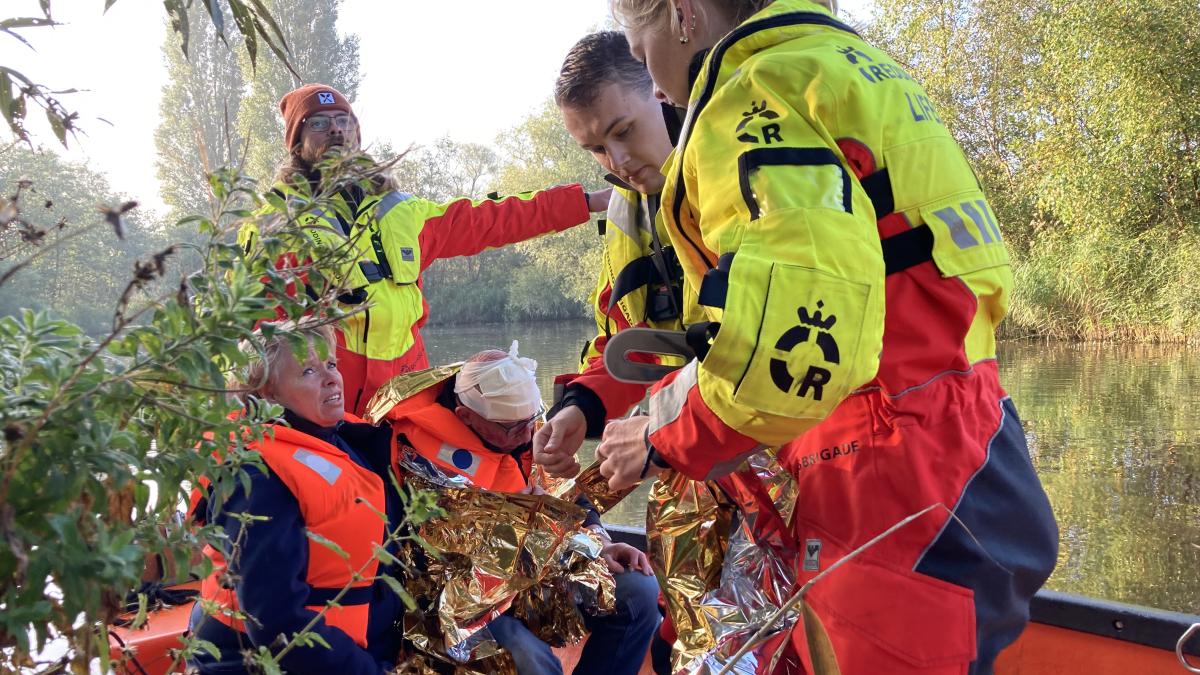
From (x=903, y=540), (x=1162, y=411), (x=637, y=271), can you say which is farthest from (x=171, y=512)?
(x=1162, y=411)

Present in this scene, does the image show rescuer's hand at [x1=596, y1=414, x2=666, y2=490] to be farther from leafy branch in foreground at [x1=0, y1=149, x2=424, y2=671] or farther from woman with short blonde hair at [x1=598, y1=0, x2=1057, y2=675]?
leafy branch in foreground at [x1=0, y1=149, x2=424, y2=671]

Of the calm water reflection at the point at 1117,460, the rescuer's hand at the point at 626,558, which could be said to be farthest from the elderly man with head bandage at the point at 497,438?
the calm water reflection at the point at 1117,460

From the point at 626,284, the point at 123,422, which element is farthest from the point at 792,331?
the point at 626,284

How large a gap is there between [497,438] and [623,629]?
706 millimetres

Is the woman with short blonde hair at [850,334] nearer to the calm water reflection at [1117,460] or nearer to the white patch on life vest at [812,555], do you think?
the white patch on life vest at [812,555]

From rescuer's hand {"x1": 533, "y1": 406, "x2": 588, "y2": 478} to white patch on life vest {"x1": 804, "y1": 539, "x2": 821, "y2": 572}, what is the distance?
709 millimetres

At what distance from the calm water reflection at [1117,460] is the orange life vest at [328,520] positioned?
6.03m

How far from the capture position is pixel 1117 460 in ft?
34.4

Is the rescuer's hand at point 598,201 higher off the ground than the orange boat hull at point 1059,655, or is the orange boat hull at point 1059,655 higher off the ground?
the rescuer's hand at point 598,201

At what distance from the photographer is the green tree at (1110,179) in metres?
15.6

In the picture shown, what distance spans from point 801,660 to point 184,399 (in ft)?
3.63

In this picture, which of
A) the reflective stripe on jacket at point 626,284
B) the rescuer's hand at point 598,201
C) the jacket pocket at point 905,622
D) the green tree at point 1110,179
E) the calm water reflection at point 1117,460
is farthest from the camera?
the green tree at point 1110,179

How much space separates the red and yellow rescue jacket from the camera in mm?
3572

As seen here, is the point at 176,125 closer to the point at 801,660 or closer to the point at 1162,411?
the point at 1162,411
